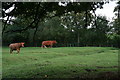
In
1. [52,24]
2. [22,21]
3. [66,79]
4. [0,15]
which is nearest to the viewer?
[0,15]

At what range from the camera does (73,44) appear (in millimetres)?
44625

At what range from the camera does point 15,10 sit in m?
8.71

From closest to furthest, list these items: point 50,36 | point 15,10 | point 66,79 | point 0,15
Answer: point 0,15
point 15,10
point 66,79
point 50,36

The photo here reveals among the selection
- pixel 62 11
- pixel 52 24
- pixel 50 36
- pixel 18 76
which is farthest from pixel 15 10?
pixel 50 36

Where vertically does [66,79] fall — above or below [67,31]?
below

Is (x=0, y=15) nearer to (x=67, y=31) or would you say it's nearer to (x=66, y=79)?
(x=66, y=79)

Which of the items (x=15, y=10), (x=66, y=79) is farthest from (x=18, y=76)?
(x=15, y=10)

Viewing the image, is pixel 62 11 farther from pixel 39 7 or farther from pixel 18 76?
pixel 18 76

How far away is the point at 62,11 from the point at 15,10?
185 centimetres

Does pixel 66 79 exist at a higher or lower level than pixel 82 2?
lower

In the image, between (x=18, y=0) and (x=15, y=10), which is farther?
(x=15, y=10)

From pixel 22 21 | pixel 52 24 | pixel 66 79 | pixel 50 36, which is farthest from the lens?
pixel 50 36

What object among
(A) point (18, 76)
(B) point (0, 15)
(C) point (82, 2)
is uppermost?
(C) point (82, 2)

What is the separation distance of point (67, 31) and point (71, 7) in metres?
35.0
